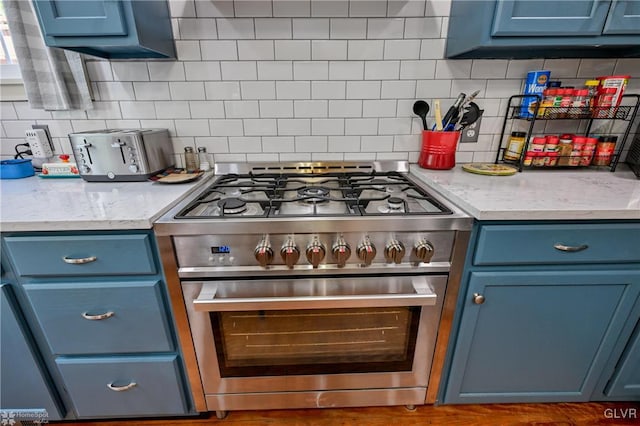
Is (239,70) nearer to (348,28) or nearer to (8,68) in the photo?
(348,28)

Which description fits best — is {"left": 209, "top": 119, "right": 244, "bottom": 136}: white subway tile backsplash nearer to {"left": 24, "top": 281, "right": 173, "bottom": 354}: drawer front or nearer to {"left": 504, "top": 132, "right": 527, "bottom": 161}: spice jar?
{"left": 24, "top": 281, "right": 173, "bottom": 354}: drawer front

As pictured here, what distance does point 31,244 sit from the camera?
84 centimetres

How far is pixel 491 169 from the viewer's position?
1.28m

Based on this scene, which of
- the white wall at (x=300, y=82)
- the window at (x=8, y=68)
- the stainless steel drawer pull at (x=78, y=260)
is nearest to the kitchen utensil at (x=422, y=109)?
the white wall at (x=300, y=82)

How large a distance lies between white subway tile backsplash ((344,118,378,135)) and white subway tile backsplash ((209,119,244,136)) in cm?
53

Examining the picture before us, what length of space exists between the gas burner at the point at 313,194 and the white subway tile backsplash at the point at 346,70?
59 centimetres

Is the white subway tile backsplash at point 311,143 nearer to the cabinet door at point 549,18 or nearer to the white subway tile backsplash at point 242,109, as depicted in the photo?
the white subway tile backsplash at point 242,109

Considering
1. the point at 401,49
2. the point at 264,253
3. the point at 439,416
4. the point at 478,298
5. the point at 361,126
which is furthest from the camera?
the point at 361,126

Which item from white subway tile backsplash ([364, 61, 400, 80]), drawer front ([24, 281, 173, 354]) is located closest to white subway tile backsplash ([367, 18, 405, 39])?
white subway tile backsplash ([364, 61, 400, 80])

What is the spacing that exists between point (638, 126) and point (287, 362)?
6.39 feet

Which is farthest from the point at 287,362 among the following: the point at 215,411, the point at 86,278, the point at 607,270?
the point at 607,270

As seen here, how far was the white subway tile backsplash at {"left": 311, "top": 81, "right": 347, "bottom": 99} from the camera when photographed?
1354 millimetres

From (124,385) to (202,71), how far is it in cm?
134

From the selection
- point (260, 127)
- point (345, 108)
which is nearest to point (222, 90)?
point (260, 127)
